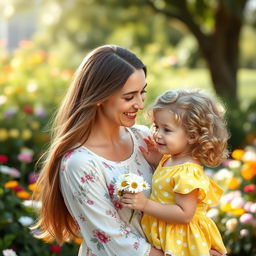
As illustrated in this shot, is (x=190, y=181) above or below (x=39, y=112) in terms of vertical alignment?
above

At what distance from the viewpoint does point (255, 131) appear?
7391 millimetres

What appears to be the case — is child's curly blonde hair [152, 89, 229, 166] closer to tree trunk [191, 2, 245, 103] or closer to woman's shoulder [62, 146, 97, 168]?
woman's shoulder [62, 146, 97, 168]

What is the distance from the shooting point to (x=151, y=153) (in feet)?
9.04

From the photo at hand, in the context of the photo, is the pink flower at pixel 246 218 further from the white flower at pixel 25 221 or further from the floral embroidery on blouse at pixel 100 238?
the floral embroidery on blouse at pixel 100 238

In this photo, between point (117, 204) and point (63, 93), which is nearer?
point (117, 204)

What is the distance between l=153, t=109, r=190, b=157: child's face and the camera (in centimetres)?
245

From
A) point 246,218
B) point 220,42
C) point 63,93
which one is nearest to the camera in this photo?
point 246,218

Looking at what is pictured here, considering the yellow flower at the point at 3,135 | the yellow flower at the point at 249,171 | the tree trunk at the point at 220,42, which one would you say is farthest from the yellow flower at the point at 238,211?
the tree trunk at the point at 220,42

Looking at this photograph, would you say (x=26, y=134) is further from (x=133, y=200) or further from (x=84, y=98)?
(x=133, y=200)

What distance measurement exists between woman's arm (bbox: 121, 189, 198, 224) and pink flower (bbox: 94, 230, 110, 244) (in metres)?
0.15

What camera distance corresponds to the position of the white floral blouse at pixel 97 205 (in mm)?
2379

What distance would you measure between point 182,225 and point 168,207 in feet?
0.36

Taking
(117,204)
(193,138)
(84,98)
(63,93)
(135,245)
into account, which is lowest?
(63,93)

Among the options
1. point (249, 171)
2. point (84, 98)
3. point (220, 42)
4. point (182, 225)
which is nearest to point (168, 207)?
point (182, 225)
